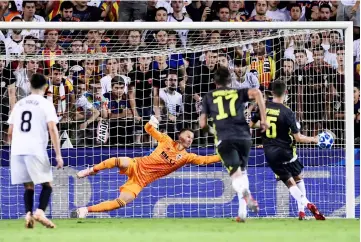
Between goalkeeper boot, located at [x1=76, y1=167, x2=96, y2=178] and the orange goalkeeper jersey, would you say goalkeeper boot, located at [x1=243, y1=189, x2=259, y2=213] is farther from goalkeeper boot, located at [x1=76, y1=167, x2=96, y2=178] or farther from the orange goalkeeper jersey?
goalkeeper boot, located at [x1=76, y1=167, x2=96, y2=178]

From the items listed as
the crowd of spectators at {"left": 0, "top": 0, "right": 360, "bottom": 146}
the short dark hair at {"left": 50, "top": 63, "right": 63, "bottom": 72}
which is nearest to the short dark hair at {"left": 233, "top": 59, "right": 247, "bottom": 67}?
the crowd of spectators at {"left": 0, "top": 0, "right": 360, "bottom": 146}

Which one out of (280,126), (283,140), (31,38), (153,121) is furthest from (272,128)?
(31,38)

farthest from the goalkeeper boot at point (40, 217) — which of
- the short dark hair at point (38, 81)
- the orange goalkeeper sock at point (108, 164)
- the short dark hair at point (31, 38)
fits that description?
the short dark hair at point (31, 38)

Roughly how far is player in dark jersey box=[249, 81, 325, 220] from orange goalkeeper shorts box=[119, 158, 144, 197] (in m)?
2.09

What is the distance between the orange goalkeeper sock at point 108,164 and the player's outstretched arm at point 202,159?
40.5 inches

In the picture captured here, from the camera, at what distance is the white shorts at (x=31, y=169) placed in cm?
1147

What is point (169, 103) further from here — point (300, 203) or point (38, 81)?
point (38, 81)

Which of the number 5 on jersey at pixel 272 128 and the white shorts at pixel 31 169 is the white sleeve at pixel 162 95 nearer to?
the number 5 on jersey at pixel 272 128

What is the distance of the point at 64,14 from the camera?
685 inches

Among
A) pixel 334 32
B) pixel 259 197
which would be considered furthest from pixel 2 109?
pixel 334 32

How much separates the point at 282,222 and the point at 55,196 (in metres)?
3.97

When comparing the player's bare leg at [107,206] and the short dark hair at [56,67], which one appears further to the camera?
the short dark hair at [56,67]

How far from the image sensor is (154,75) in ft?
52.3

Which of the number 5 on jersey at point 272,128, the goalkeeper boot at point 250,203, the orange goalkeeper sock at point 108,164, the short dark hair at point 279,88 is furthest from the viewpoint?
the orange goalkeeper sock at point 108,164
